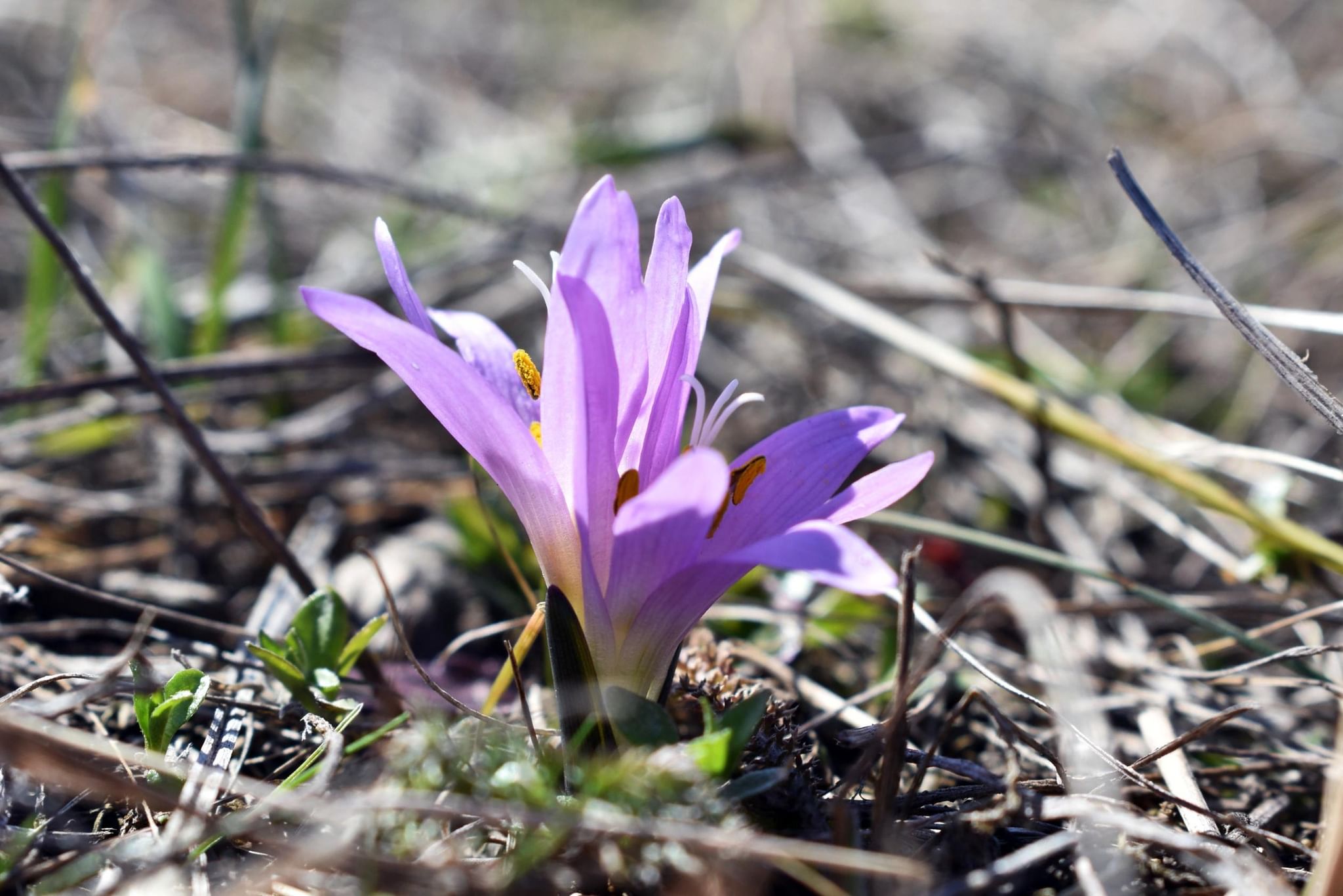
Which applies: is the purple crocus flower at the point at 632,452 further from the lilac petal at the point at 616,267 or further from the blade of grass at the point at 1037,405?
the blade of grass at the point at 1037,405

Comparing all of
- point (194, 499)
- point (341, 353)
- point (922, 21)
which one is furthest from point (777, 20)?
point (194, 499)

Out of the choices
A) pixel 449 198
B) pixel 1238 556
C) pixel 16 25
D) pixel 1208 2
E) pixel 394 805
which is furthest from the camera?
pixel 1208 2

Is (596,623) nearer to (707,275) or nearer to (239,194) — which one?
(707,275)

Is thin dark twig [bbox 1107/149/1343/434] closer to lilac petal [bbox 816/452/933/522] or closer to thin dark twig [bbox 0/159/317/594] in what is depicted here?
lilac petal [bbox 816/452/933/522]

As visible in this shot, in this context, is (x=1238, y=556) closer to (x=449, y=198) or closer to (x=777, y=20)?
(x=449, y=198)

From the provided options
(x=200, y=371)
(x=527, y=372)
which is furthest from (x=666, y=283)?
(x=200, y=371)
